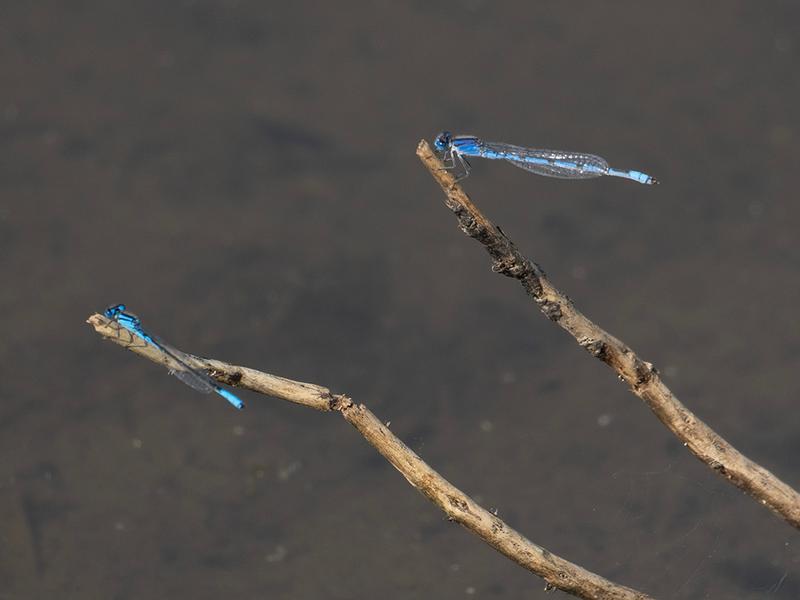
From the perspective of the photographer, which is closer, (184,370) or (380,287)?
(184,370)

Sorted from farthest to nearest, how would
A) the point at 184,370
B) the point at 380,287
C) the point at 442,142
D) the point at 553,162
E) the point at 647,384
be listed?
the point at 380,287 → the point at 553,162 → the point at 442,142 → the point at 184,370 → the point at 647,384

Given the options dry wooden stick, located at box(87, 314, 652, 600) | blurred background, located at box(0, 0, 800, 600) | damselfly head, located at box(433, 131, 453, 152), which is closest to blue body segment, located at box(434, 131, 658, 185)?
damselfly head, located at box(433, 131, 453, 152)

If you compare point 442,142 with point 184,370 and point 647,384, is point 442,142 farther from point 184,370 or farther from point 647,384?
point 184,370

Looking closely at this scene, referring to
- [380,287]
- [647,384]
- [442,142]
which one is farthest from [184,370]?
[380,287]

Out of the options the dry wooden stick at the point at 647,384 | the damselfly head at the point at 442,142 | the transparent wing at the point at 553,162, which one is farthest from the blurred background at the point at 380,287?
the damselfly head at the point at 442,142

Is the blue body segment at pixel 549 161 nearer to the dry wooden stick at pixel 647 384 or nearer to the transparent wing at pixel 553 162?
the transparent wing at pixel 553 162

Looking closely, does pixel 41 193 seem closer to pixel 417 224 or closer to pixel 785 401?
pixel 417 224
